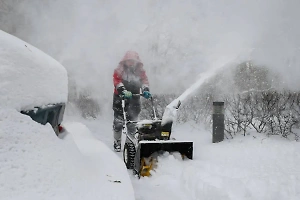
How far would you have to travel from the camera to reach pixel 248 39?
10.2m

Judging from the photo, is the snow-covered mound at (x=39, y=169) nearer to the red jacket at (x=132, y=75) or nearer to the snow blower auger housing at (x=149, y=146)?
the snow blower auger housing at (x=149, y=146)

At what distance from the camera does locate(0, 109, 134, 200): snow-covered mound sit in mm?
1298

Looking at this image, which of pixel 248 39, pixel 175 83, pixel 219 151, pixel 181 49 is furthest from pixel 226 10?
pixel 219 151

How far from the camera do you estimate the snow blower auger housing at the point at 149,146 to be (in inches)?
148

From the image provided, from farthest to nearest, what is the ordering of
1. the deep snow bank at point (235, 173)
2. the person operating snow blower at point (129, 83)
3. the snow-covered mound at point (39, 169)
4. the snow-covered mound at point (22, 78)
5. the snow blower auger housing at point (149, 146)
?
1. the person operating snow blower at point (129, 83)
2. the snow blower auger housing at point (149, 146)
3. the deep snow bank at point (235, 173)
4. the snow-covered mound at point (22, 78)
5. the snow-covered mound at point (39, 169)

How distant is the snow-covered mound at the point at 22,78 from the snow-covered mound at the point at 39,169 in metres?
0.08

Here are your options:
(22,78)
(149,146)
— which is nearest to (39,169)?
(22,78)

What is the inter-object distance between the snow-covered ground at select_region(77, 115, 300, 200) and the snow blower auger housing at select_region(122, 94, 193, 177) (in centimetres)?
11

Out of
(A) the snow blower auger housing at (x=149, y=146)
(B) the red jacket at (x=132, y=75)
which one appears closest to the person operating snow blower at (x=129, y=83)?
(B) the red jacket at (x=132, y=75)

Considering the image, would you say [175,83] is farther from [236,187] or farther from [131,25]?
[236,187]

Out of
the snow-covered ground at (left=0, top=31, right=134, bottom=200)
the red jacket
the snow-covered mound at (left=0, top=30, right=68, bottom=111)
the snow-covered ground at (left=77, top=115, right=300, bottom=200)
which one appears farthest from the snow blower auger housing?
the snow-covered mound at (left=0, top=30, right=68, bottom=111)

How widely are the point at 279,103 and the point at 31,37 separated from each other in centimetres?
1549

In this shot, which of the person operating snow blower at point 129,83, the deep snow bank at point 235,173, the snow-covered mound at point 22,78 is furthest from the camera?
the person operating snow blower at point 129,83

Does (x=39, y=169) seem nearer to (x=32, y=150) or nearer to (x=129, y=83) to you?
(x=32, y=150)
